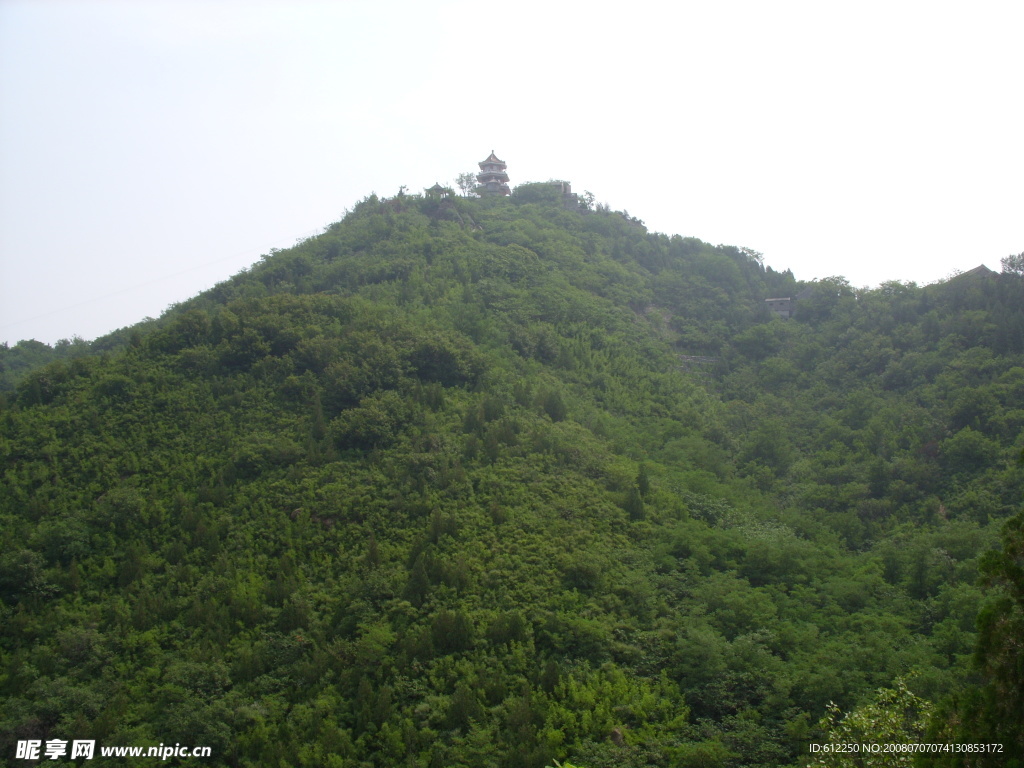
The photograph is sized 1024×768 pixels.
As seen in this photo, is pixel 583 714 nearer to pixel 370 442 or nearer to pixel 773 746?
pixel 773 746

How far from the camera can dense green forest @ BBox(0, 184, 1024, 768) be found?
14.9 m

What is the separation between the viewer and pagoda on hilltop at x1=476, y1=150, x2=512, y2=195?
55.9 m

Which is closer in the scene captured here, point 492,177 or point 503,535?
point 503,535

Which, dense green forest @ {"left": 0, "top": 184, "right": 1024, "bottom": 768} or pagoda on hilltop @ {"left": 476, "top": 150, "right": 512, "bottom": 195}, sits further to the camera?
pagoda on hilltop @ {"left": 476, "top": 150, "right": 512, "bottom": 195}

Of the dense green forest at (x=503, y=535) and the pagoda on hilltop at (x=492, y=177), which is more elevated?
the pagoda on hilltop at (x=492, y=177)

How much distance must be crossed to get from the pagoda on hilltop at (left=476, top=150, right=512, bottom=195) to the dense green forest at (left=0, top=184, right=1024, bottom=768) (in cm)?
2200

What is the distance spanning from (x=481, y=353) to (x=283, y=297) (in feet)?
25.7

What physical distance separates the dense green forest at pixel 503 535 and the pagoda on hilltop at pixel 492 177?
22.0 meters

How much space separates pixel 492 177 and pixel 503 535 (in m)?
40.3

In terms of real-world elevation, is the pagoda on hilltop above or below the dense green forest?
above

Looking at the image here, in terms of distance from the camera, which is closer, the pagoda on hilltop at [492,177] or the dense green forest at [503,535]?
the dense green forest at [503,535]

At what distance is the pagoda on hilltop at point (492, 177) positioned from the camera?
183 feet

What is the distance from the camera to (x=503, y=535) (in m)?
20.1

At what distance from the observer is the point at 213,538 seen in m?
19.4
